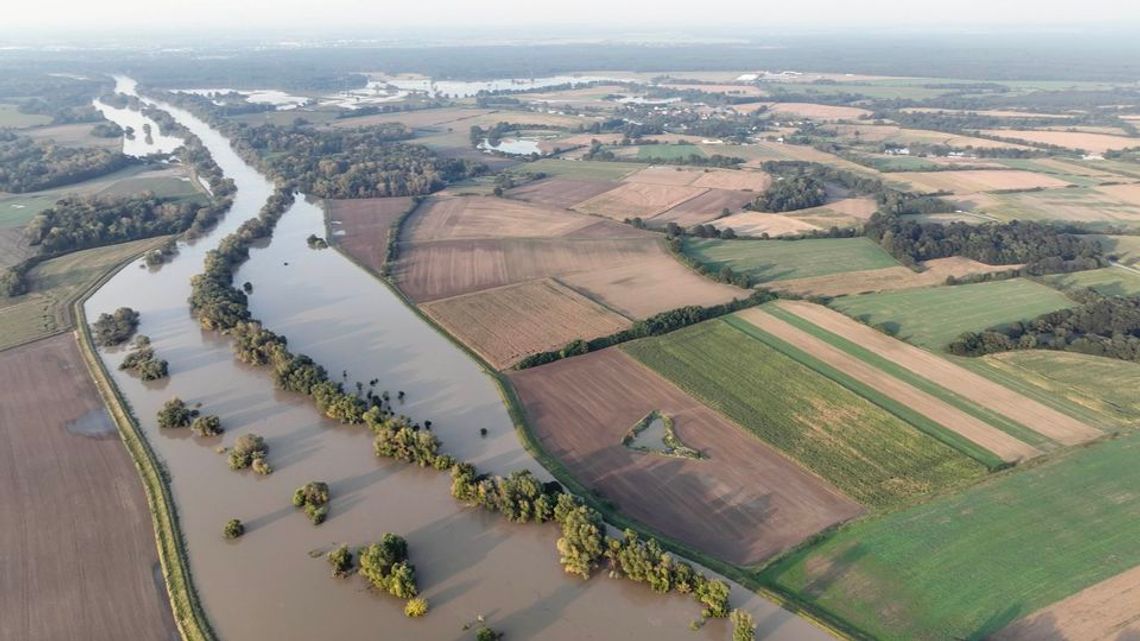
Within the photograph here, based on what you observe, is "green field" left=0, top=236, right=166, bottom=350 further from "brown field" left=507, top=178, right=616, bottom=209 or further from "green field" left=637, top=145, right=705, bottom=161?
"green field" left=637, top=145, right=705, bottom=161

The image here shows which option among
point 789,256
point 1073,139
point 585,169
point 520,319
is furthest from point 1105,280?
point 1073,139

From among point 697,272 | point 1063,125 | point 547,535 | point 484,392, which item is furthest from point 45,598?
point 1063,125

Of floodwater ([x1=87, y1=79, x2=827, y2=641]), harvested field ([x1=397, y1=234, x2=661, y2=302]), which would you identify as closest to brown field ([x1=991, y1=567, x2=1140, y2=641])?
floodwater ([x1=87, y1=79, x2=827, y2=641])

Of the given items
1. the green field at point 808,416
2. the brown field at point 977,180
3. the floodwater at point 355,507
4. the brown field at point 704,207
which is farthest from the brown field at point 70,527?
the brown field at point 977,180

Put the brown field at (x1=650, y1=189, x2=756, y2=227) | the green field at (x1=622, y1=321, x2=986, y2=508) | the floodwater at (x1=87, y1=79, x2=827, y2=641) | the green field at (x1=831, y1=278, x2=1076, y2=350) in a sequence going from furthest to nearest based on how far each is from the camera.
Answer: the brown field at (x1=650, y1=189, x2=756, y2=227), the green field at (x1=831, y1=278, x2=1076, y2=350), the green field at (x1=622, y1=321, x2=986, y2=508), the floodwater at (x1=87, y1=79, x2=827, y2=641)

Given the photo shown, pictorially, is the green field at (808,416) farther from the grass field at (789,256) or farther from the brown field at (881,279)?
the grass field at (789,256)

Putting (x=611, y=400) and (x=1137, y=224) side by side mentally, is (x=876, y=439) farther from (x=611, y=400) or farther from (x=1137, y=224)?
(x=1137, y=224)
